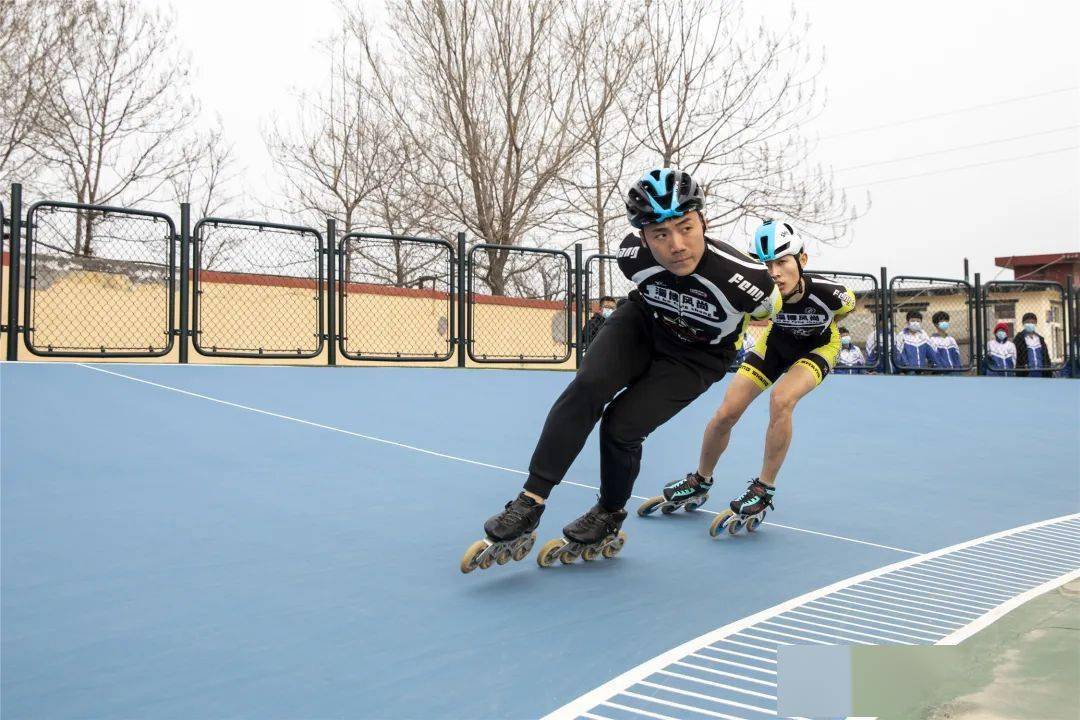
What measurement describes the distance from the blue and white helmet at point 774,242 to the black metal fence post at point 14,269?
8.34m

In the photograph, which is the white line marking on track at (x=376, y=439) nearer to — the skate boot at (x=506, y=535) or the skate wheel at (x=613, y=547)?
the skate wheel at (x=613, y=547)

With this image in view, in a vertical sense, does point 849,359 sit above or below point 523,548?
above

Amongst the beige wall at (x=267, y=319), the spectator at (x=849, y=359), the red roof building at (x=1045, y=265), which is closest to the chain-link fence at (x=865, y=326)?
the spectator at (x=849, y=359)

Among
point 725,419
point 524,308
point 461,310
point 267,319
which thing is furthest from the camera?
point 524,308

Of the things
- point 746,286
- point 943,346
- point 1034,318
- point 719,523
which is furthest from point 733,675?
point 1034,318

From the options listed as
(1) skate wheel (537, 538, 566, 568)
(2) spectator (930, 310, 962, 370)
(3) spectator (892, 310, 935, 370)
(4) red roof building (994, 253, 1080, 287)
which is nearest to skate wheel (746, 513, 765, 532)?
(1) skate wheel (537, 538, 566, 568)

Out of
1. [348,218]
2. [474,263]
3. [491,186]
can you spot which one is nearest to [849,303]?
[474,263]

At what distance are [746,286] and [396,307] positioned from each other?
31.6 feet

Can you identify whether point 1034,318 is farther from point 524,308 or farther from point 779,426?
point 779,426

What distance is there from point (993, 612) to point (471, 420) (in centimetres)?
571

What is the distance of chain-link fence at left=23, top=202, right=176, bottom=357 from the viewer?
10.5m

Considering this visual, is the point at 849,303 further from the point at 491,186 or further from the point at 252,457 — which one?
the point at 491,186

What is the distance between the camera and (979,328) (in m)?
19.7

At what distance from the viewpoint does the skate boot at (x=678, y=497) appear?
19.6ft
